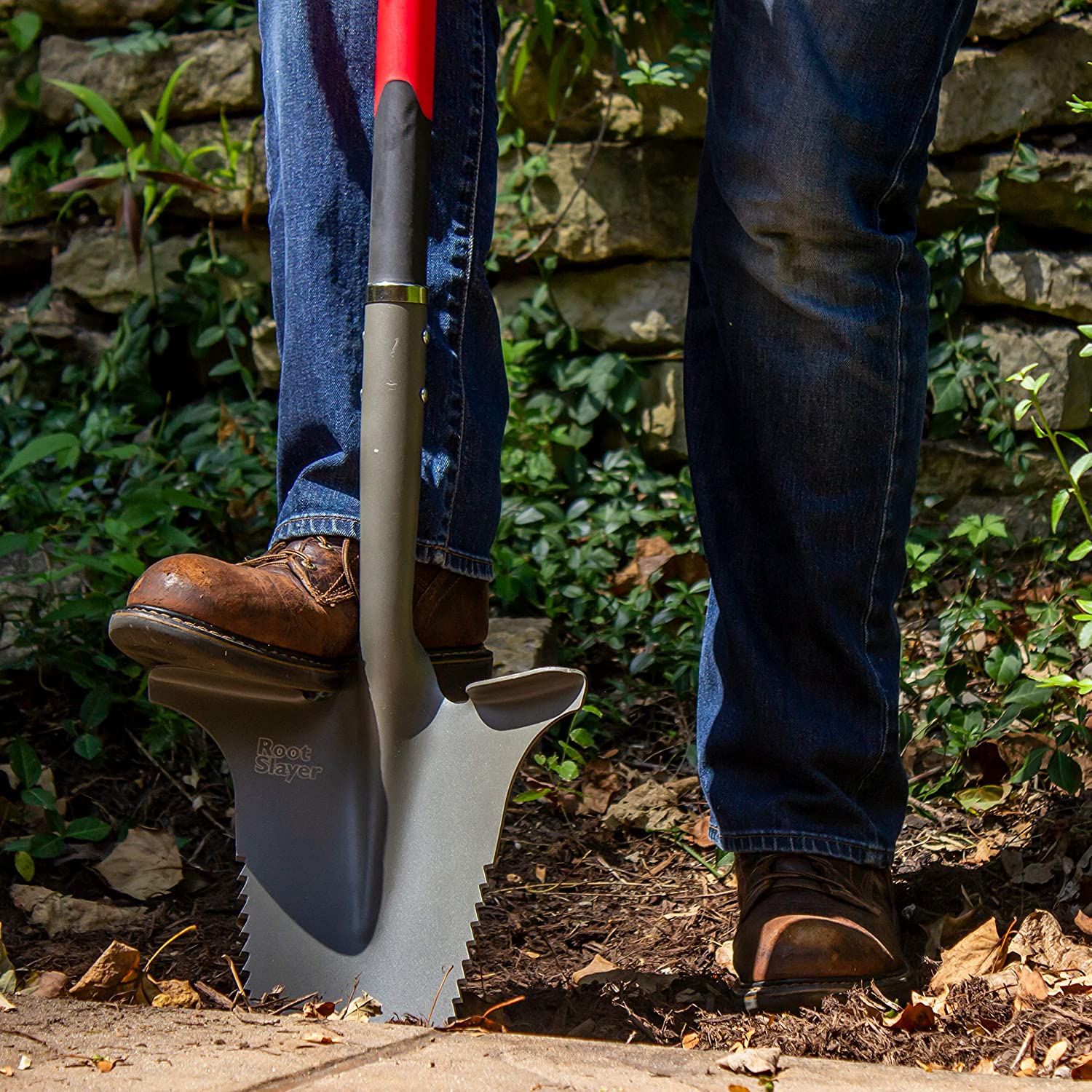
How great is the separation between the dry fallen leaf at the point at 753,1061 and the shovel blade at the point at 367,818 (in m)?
0.26

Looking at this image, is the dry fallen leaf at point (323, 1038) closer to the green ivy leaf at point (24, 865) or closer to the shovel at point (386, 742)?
the shovel at point (386, 742)

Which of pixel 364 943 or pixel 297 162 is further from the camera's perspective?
pixel 297 162

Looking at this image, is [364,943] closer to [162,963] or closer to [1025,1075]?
[162,963]

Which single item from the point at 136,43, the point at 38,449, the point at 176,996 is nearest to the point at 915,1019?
the point at 176,996

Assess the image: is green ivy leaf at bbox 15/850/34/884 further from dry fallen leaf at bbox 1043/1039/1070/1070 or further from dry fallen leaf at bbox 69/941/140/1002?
dry fallen leaf at bbox 1043/1039/1070/1070

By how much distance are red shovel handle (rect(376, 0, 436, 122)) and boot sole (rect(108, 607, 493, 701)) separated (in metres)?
0.56

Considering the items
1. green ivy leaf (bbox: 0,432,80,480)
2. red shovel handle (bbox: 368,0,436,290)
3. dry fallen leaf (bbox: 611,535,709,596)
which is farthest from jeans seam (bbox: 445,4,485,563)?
green ivy leaf (bbox: 0,432,80,480)

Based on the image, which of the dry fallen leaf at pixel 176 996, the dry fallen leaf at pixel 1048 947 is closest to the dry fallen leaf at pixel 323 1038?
the dry fallen leaf at pixel 176 996

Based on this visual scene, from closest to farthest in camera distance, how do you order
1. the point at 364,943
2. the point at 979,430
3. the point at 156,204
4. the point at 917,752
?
the point at 364,943
the point at 917,752
the point at 979,430
the point at 156,204

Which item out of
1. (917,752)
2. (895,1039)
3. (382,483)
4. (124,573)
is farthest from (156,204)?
(895,1039)

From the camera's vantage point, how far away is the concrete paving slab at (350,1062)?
85cm

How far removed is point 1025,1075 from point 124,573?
1534mm

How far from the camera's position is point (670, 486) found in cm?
256

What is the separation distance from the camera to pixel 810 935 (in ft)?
3.85
